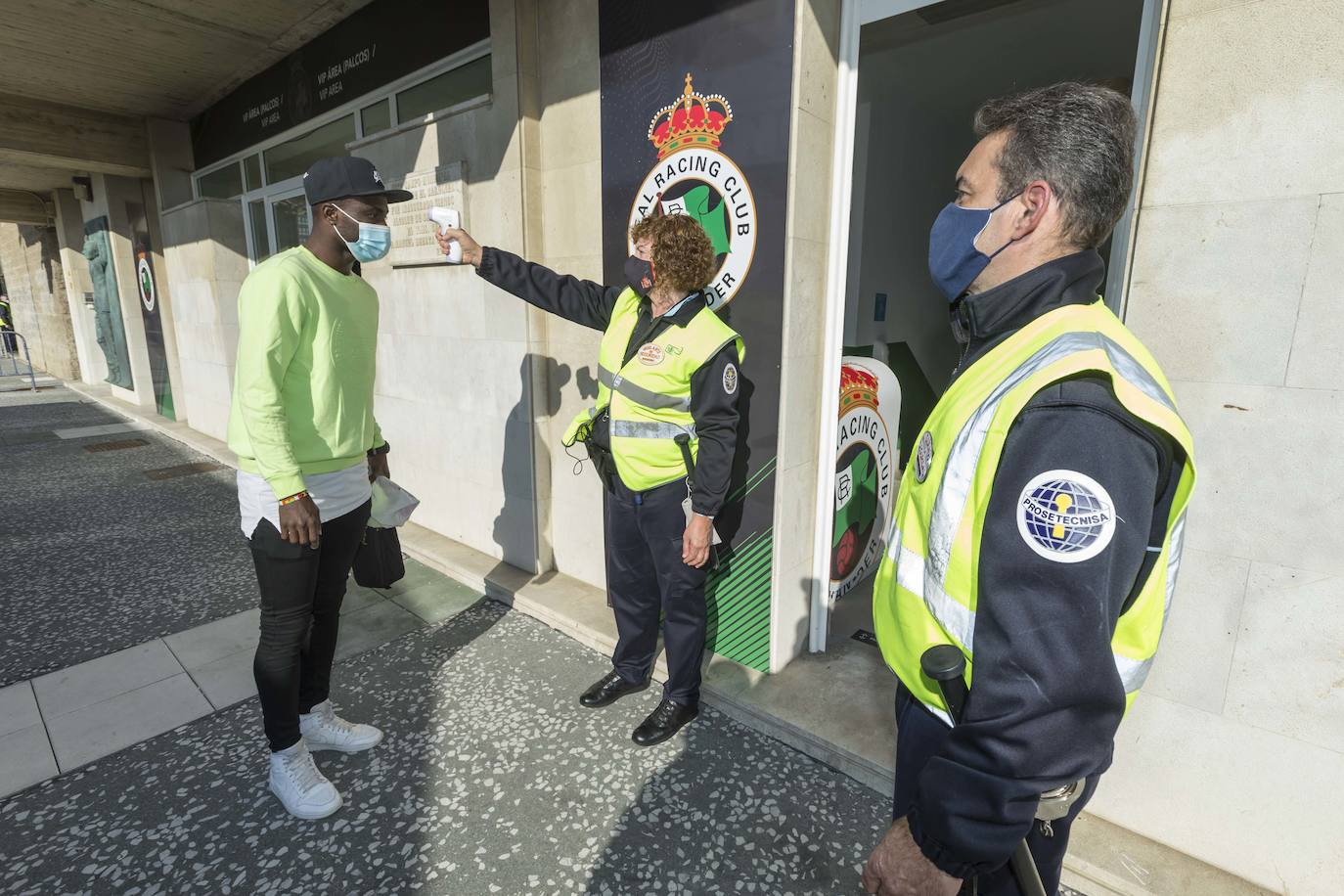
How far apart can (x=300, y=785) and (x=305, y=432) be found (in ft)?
4.04

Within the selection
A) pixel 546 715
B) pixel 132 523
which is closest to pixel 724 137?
pixel 546 715

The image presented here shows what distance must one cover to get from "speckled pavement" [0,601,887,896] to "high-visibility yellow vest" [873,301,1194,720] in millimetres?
1284

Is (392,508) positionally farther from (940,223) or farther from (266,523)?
(940,223)

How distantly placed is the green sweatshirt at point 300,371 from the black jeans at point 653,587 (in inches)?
41.2

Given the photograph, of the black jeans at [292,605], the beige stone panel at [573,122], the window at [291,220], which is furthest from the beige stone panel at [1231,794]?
the window at [291,220]

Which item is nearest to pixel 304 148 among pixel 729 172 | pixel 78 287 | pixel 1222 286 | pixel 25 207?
pixel 729 172

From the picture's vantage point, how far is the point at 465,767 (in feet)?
7.89

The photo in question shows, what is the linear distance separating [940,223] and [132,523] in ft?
20.7

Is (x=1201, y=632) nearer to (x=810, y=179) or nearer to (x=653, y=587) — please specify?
(x=653, y=587)

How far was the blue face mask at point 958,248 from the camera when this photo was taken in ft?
3.84

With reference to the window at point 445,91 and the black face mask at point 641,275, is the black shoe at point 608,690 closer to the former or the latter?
the black face mask at point 641,275

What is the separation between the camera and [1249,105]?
1594 millimetres

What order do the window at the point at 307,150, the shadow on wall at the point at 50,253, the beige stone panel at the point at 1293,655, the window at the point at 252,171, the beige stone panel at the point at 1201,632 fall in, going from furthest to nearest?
the shadow on wall at the point at 50,253
the window at the point at 252,171
the window at the point at 307,150
the beige stone panel at the point at 1201,632
the beige stone panel at the point at 1293,655

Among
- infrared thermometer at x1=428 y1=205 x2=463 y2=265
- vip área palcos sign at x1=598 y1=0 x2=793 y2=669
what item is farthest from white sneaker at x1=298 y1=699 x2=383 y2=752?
infrared thermometer at x1=428 y1=205 x2=463 y2=265
